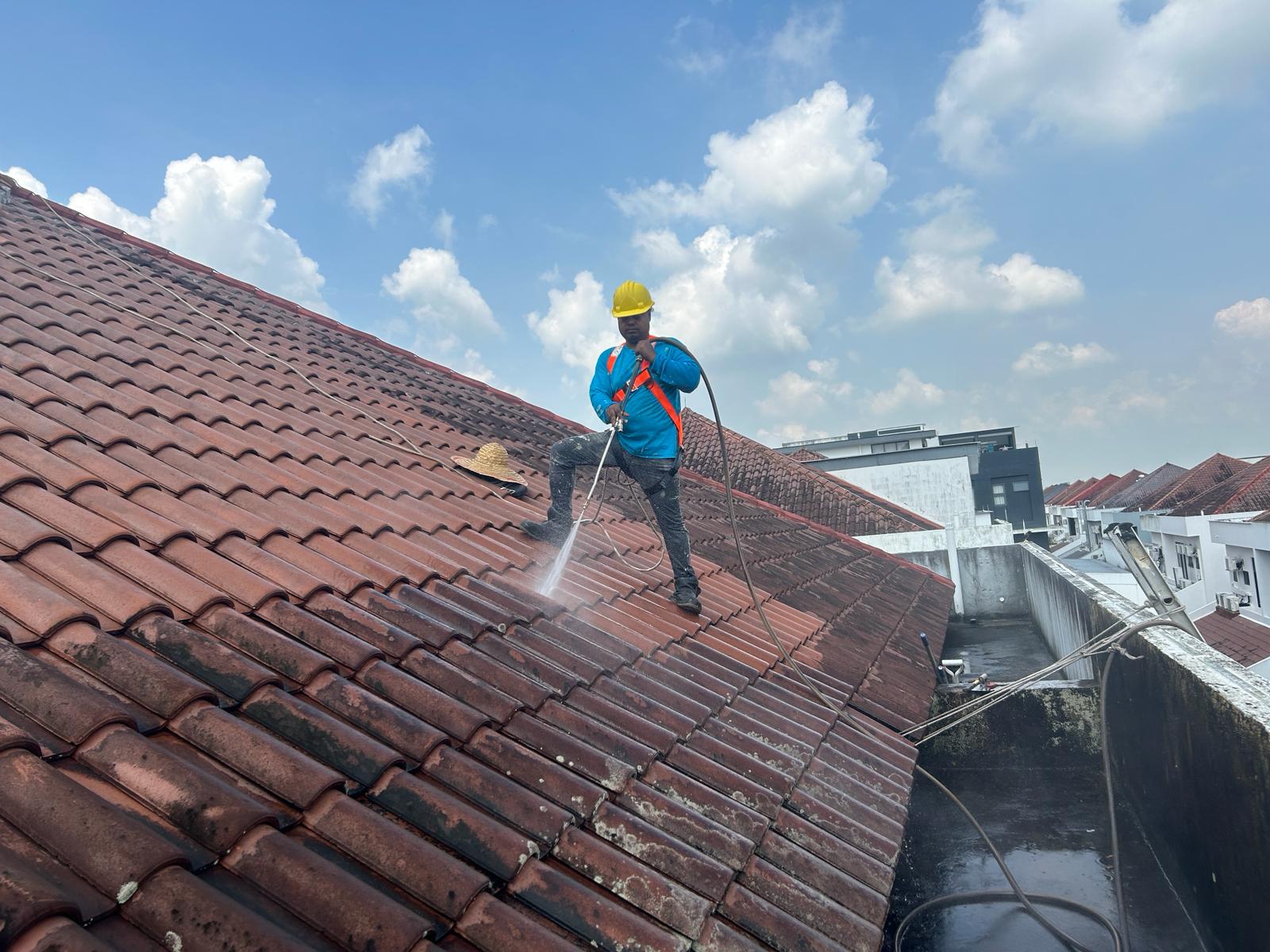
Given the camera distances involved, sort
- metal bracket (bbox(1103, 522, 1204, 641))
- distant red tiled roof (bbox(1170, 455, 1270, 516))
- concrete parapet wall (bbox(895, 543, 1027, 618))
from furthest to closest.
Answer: distant red tiled roof (bbox(1170, 455, 1270, 516))
concrete parapet wall (bbox(895, 543, 1027, 618))
metal bracket (bbox(1103, 522, 1204, 641))

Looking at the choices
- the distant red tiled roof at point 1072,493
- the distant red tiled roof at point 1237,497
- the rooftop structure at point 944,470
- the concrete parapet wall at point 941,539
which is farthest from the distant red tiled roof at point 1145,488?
the concrete parapet wall at point 941,539

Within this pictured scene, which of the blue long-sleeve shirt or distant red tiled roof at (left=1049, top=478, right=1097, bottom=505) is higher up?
distant red tiled roof at (left=1049, top=478, right=1097, bottom=505)

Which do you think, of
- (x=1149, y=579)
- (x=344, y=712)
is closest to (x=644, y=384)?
(x=344, y=712)

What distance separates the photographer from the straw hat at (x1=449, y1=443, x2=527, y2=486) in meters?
5.72

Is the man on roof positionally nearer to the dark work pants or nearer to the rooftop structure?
the dark work pants

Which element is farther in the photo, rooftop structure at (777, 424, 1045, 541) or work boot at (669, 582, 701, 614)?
rooftop structure at (777, 424, 1045, 541)

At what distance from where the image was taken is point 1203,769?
4637mm

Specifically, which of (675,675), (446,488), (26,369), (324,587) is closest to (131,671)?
(324,587)

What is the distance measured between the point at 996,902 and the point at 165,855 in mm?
4995

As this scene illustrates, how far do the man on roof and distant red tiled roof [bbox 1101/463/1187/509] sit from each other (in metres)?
58.1

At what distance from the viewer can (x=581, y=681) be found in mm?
3242

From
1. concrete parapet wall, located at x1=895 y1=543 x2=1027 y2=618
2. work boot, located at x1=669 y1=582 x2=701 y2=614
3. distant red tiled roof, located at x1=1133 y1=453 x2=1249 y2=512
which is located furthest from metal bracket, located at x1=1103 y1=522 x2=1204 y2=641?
distant red tiled roof, located at x1=1133 y1=453 x2=1249 y2=512

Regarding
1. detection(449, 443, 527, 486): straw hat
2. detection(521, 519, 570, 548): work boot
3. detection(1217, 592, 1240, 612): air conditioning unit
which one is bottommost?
detection(1217, 592, 1240, 612): air conditioning unit

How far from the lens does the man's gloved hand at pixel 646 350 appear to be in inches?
170
